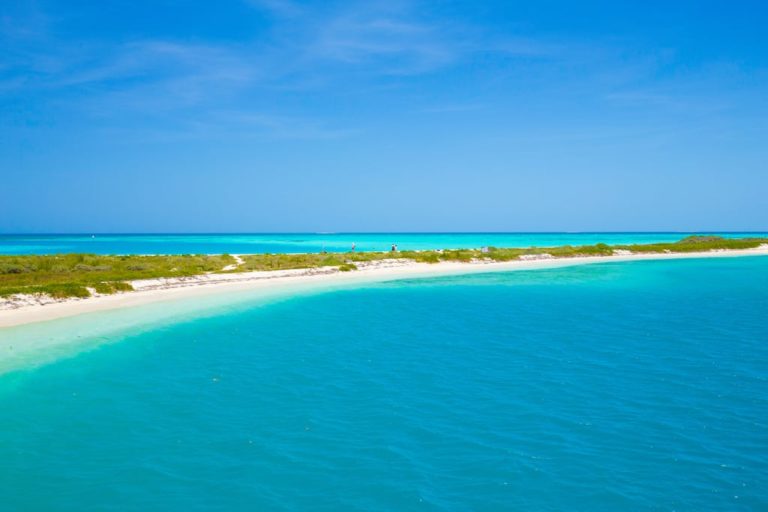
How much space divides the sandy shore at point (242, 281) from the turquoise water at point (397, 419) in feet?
15.8

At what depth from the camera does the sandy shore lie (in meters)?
28.9

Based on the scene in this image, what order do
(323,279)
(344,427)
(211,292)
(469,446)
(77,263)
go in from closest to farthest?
1. (469,446)
2. (344,427)
3. (211,292)
4. (77,263)
5. (323,279)

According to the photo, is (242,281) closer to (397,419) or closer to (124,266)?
(124,266)

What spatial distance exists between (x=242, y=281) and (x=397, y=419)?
3500 centimetres

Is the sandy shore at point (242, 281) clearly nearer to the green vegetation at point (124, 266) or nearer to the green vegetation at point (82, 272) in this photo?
the green vegetation at point (82, 272)

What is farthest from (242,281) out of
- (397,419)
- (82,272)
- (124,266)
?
(397,419)

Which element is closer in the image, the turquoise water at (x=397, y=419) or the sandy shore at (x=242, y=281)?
the turquoise water at (x=397, y=419)

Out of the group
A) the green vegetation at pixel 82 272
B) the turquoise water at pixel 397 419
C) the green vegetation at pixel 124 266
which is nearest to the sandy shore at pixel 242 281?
the green vegetation at pixel 82 272

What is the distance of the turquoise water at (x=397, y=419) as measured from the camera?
957cm

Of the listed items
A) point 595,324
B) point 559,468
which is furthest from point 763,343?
point 559,468

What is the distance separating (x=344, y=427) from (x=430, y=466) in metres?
2.83

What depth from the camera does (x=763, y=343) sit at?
20.8m

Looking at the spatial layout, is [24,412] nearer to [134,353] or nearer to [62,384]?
[62,384]

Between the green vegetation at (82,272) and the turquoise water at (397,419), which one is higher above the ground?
the green vegetation at (82,272)
